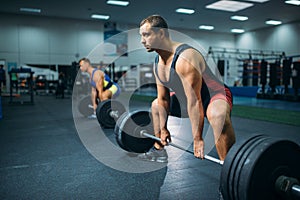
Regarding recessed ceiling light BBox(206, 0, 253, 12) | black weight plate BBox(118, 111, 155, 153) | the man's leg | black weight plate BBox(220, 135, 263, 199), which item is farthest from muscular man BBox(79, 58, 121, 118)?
recessed ceiling light BBox(206, 0, 253, 12)

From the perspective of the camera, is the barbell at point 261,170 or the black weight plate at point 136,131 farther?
the black weight plate at point 136,131

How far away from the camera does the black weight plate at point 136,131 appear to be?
1.58m

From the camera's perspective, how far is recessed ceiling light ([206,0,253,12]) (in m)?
7.19

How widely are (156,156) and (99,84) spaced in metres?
1.60

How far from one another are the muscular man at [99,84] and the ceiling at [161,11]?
15.1 ft

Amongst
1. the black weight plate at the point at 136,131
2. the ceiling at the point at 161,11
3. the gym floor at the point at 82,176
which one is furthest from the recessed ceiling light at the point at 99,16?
the black weight plate at the point at 136,131

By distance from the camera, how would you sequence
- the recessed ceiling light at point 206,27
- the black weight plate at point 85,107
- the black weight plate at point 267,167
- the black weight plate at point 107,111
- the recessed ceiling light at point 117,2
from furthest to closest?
the recessed ceiling light at point 206,27, the recessed ceiling light at point 117,2, the black weight plate at point 85,107, the black weight plate at point 107,111, the black weight plate at point 267,167

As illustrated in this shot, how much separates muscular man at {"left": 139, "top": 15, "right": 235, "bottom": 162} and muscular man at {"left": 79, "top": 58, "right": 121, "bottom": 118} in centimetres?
177

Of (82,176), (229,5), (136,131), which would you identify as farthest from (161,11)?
(82,176)

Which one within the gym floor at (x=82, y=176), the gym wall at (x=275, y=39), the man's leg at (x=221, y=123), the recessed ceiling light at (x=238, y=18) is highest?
the recessed ceiling light at (x=238, y=18)

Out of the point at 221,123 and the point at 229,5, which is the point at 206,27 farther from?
the point at 221,123

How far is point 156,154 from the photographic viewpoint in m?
1.62

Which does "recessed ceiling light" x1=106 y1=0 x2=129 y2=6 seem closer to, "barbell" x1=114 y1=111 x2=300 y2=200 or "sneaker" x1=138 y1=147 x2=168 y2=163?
"sneaker" x1=138 y1=147 x2=168 y2=163

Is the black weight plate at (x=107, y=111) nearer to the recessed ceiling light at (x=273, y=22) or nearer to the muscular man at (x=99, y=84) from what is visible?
the muscular man at (x=99, y=84)
